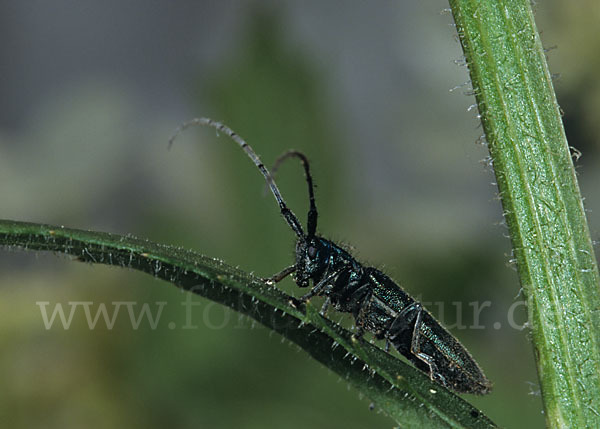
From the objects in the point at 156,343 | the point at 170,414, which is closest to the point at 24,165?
the point at 156,343

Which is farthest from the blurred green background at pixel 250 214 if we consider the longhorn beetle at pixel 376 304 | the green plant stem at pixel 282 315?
the green plant stem at pixel 282 315

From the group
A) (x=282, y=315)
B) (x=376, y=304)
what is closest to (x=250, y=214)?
(x=376, y=304)

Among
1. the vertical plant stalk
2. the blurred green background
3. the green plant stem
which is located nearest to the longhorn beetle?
the blurred green background

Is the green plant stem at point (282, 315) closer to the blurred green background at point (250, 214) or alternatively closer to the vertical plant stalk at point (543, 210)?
the vertical plant stalk at point (543, 210)

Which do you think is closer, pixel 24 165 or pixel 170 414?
pixel 170 414

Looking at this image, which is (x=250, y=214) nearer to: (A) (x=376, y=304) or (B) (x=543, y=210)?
(A) (x=376, y=304)

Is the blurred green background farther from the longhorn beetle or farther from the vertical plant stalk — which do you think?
the vertical plant stalk

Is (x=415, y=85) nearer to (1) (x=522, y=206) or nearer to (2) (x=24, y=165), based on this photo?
(2) (x=24, y=165)
